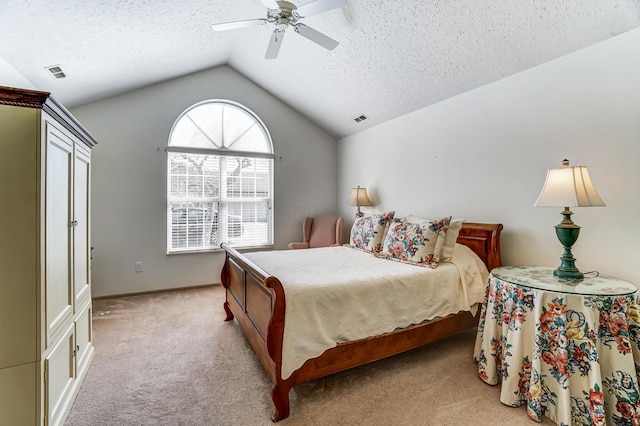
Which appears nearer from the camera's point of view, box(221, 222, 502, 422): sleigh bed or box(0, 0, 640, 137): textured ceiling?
box(221, 222, 502, 422): sleigh bed

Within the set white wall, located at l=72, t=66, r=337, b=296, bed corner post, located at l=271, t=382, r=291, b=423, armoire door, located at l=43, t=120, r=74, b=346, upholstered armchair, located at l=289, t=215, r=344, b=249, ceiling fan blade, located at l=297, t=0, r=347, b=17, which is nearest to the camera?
armoire door, located at l=43, t=120, r=74, b=346

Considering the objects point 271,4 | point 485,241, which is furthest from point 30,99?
point 485,241

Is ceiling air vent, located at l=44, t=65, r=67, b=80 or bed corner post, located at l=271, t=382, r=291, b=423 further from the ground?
A: ceiling air vent, located at l=44, t=65, r=67, b=80

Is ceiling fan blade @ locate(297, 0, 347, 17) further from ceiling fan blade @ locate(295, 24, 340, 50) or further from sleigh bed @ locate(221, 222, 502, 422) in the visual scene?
sleigh bed @ locate(221, 222, 502, 422)

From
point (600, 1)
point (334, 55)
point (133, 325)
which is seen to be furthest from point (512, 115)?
point (133, 325)

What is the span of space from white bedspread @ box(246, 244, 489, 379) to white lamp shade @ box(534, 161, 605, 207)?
0.88 metres

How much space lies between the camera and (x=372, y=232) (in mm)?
3260

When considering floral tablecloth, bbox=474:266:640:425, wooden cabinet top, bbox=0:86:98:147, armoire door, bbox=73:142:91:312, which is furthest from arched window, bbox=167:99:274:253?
floral tablecloth, bbox=474:266:640:425

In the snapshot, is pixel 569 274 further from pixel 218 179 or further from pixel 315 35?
pixel 218 179

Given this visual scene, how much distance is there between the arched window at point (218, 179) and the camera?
427 centimetres

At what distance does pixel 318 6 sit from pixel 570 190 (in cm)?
212

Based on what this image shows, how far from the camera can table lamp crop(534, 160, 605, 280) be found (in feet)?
6.00

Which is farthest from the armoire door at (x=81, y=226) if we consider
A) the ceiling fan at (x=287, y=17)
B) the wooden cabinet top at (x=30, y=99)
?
the ceiling fan at (x=287, y=17)

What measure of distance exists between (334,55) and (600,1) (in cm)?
222
